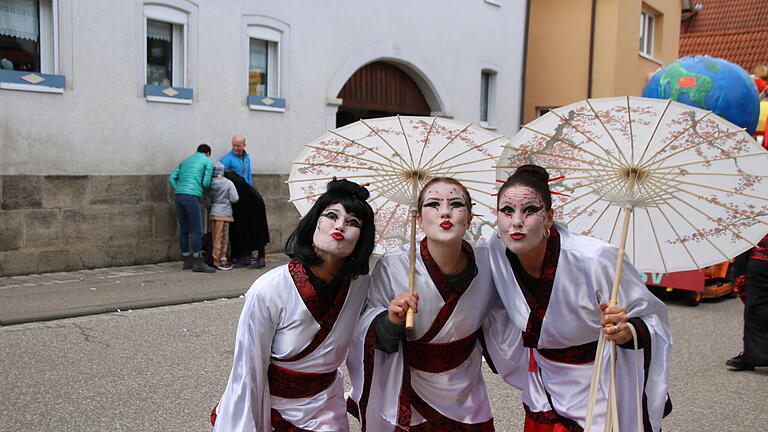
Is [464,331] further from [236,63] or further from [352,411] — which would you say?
[236,63]

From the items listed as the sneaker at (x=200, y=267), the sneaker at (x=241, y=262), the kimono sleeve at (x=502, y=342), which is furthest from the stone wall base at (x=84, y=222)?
the kimono sleeve at (x=502, y=342)

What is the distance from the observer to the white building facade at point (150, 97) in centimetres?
908

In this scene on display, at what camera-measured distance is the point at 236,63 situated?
11.3 m

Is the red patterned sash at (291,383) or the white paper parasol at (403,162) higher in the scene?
the white paper parasol at (403,162)

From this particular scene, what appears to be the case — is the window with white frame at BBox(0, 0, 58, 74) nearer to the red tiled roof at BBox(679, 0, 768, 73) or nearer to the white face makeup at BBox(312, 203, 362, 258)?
the white face makeup at BBox(312, 203, 362, 258)

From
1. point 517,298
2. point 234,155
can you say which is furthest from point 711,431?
point 234,155

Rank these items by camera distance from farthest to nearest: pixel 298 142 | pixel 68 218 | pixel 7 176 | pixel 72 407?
pixel 298 142
pixel 68 218
pixel 7 176
pixel 72 407

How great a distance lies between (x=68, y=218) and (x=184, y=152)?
193 cm

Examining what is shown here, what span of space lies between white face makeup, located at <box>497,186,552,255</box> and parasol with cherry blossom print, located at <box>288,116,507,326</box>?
17.3 inches

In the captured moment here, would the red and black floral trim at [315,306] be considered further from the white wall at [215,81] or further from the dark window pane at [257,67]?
the dark window pane at [257,67]

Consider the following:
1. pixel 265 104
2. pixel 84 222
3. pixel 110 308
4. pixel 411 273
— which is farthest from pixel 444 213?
pixel 265 104

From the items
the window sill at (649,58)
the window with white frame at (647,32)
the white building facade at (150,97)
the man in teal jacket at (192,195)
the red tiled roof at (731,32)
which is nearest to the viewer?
the white building facade at (150,97)

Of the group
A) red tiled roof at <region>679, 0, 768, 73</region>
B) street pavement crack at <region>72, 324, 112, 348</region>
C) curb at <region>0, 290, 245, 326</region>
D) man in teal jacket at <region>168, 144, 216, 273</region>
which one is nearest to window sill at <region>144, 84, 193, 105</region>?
man in teal jacket at <region>168, 144, 216, 273</region>

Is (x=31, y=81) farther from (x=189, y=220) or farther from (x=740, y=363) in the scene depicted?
(x=740, y=363)
